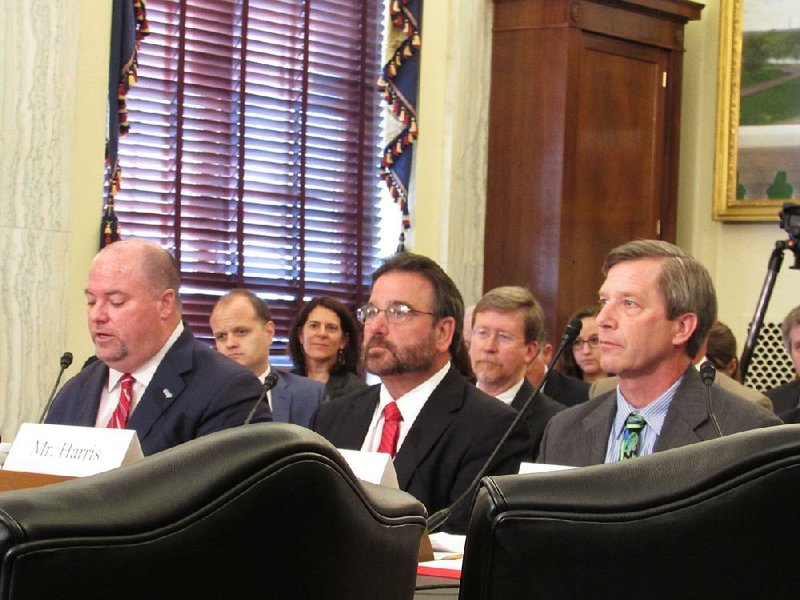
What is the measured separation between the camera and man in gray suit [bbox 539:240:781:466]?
11.1 ft

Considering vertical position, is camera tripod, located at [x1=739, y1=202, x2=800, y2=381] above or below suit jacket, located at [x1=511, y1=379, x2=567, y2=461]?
above

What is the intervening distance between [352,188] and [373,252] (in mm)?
375

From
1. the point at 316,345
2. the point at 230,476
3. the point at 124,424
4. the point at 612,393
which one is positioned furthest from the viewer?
the point at 316,345

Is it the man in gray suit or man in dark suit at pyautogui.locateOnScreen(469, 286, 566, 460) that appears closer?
the man in gray suit

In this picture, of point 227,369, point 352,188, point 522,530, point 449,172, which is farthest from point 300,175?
point 522,530

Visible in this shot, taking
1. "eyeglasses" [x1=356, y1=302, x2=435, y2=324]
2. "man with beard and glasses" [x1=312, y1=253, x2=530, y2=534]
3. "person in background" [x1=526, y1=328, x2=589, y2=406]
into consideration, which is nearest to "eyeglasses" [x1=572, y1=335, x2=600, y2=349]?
"person in background" [x1=526, y1=328, x2=589, y2=406]

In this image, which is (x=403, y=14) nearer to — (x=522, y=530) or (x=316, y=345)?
(x=316, y=345)

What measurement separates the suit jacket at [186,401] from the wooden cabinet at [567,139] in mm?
3654

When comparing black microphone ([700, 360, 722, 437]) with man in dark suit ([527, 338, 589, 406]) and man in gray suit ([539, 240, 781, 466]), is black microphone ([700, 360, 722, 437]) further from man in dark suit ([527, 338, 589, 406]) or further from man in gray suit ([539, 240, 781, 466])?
man in dark suit ([527, 338, 589, 406])

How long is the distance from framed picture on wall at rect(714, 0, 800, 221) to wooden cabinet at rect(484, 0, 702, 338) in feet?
1.50

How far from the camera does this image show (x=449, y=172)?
7.68 meters

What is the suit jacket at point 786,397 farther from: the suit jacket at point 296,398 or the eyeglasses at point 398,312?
the eyeglasses at point 398,312

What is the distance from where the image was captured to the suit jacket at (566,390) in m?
5.89

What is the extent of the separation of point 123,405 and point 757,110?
5239mm
